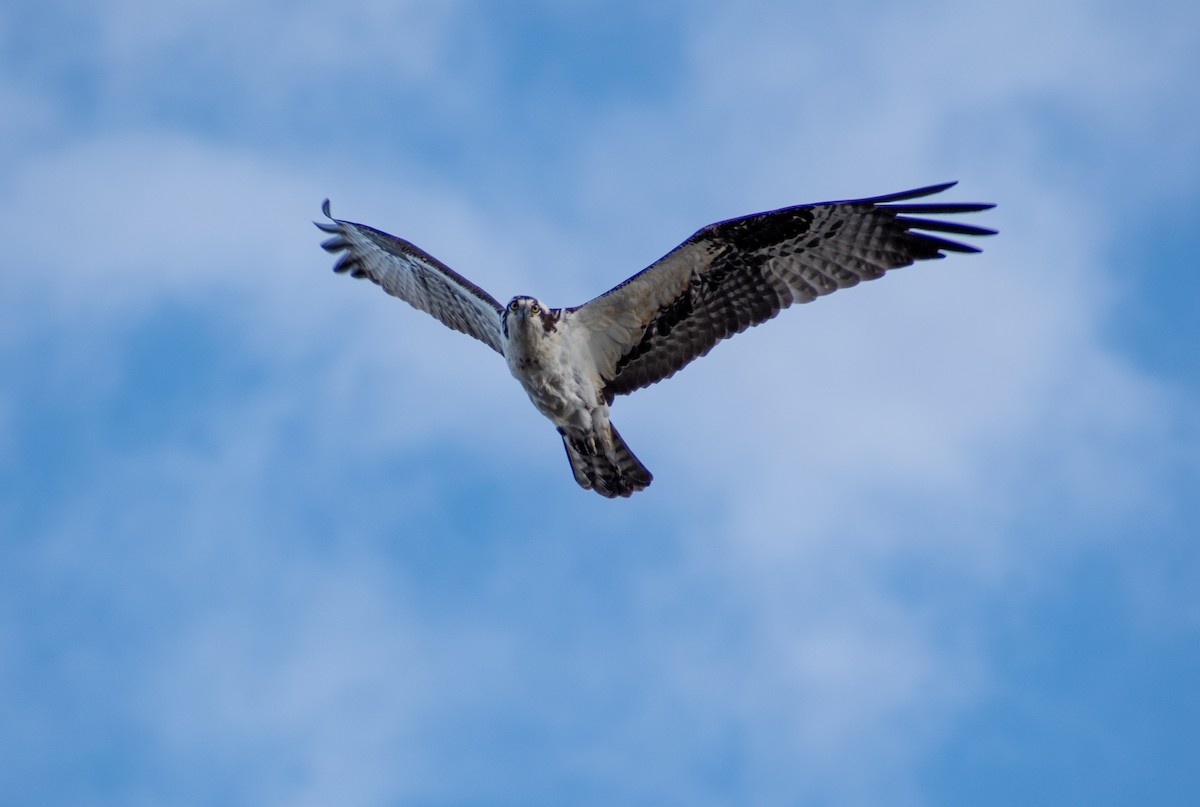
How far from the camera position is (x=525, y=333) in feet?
33.4

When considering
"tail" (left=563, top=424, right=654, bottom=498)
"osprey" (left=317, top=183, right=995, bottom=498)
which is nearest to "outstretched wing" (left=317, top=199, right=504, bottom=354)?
"osprey" (left=317, top=183, right=995, bottom=498)

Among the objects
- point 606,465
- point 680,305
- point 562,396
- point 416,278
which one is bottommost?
point 606,465

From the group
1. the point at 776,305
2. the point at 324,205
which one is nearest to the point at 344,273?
the point at 324,205

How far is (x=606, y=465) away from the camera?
35.1ft

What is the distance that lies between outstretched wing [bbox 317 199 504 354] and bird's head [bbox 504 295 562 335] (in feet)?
1.58

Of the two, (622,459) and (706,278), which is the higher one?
(706,278)

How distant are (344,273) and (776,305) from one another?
3945mm

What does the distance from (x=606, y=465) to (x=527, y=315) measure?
4.40ft

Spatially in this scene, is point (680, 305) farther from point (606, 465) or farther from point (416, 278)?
point (416, 278)

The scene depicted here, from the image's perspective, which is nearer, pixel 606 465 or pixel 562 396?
pixel 562 396

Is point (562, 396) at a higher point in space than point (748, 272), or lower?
lower

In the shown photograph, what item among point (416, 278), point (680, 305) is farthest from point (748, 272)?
point (416, 278)

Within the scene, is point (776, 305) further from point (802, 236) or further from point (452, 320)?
point (452, 320)

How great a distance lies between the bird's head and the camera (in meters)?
10.1
